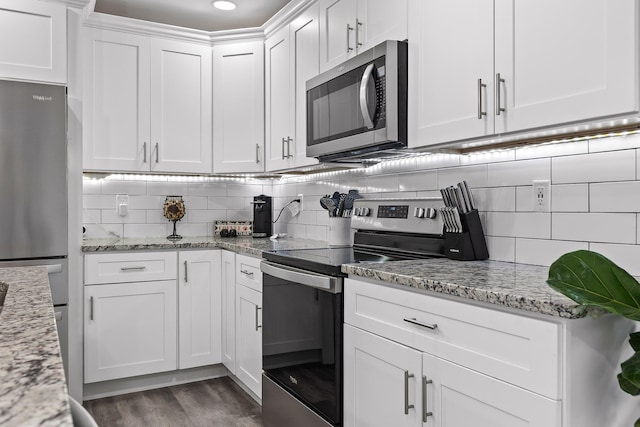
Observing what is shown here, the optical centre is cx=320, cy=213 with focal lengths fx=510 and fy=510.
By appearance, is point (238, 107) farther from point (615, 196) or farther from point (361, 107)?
point (615, 196)

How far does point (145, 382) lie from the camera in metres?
3.19

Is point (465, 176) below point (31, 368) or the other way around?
the other way around

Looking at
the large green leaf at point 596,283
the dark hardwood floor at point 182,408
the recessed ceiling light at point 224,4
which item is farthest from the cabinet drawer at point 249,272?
the large green leaf at point 596,283

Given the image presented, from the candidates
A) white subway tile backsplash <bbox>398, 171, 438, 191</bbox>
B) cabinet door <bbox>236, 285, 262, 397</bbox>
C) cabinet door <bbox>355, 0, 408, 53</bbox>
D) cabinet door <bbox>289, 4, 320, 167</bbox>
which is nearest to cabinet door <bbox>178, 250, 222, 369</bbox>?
cabinet door <bbox>236, 285, 262, 397</bbox>

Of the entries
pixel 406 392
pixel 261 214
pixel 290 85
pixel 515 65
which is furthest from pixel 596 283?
pixel 261 214

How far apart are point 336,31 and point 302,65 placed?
0.42 m

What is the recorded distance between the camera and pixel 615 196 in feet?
5.25

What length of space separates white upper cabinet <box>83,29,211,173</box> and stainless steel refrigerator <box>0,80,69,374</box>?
17.9 inches

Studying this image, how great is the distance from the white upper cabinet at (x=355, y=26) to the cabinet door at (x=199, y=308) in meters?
1.44

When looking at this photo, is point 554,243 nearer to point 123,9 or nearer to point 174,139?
point 174,139

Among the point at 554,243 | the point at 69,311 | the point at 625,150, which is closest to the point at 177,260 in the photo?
the point at 69,311

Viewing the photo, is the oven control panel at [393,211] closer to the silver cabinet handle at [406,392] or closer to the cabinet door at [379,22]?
the cabinet door at [379,22]

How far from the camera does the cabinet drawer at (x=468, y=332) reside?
1164 mm

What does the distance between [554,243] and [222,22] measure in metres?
2.85
